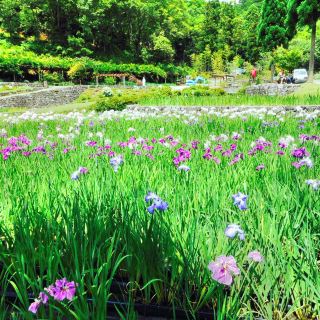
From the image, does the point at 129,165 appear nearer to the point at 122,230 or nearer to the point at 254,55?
the point at 122,230

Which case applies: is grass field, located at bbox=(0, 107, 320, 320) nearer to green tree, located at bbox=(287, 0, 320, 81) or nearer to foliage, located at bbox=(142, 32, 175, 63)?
green tree, located at bbox=(287, 0, 320, 81)

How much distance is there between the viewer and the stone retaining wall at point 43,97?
71.4 ft

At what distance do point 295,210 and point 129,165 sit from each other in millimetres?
1437

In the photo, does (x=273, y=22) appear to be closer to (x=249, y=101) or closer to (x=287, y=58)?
A: (x=287, y=58)

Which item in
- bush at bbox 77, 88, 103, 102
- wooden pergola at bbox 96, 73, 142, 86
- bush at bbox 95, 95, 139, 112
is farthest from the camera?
wooden pergola at bbox 96, 73, 142, 86

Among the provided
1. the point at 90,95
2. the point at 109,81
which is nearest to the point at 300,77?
the point at 109,81

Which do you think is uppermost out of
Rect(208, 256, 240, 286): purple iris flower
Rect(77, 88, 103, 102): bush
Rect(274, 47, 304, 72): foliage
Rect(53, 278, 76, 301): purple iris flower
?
Rect(274, 47, 304, 72): foliage

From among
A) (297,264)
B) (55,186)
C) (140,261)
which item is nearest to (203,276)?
(140,261)

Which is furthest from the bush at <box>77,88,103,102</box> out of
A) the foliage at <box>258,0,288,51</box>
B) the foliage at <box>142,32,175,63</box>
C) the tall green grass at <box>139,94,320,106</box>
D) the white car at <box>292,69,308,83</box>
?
the foliage at <box>142,32,175,63</box>

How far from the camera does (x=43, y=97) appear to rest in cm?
2472

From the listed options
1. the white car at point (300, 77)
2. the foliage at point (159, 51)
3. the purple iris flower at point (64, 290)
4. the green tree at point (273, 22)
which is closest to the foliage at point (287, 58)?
the white car at point (300, 77)

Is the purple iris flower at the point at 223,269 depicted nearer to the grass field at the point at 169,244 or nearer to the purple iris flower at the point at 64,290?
the grass field at the point at 169,244

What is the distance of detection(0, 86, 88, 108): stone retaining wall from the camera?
71.4 ft

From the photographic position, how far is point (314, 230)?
190 centimetres
